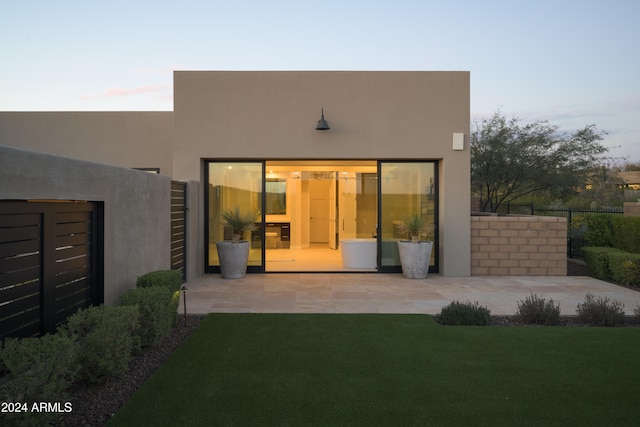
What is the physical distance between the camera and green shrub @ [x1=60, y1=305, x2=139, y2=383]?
13.6 ft

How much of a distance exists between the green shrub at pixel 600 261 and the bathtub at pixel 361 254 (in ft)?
15.4

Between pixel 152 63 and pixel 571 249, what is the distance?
1201cm

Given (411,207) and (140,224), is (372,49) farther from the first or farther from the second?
(140,224)

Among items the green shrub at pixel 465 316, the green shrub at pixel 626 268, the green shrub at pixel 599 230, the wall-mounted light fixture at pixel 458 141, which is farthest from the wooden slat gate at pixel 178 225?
the green shrub at pixel 599 230

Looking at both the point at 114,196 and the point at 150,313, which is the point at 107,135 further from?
the point at 150,313

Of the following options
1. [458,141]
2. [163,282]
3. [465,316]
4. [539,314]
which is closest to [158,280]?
[163,282]

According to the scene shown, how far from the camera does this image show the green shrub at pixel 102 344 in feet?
13.6

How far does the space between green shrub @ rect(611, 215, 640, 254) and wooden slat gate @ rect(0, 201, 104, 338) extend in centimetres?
1058

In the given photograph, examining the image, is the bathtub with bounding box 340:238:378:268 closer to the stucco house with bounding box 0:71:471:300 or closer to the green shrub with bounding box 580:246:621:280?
the stucco house with bounding box 0:71:471:300

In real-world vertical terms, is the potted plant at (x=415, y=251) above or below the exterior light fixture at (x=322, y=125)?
below

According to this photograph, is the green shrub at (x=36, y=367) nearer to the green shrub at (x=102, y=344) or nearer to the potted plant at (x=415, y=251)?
the green shrub at (x=102, y=344)

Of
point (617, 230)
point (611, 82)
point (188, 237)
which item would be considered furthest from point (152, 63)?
point (611, 82)

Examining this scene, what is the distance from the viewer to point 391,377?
452cm

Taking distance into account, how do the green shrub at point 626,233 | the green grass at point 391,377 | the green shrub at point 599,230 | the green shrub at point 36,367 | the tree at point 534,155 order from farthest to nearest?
the tree at point 534,155, the green shrub at point 599,230, the green shrub at point 626,233, the green grass at point 391,377, the green shrub at point 36,367
